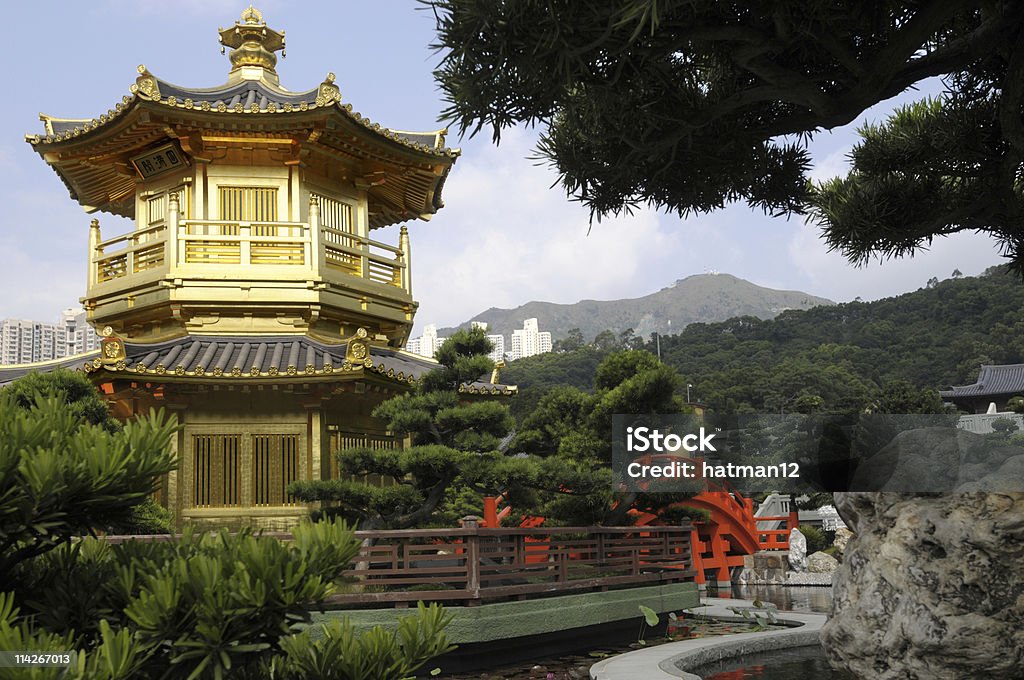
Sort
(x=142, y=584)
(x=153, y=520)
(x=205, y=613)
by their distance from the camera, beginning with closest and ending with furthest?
1. (x=205, y=613)
2. (x=142, y=584)
3. (x=153, y=520)

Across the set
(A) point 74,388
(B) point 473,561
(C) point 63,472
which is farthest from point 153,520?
(C) point 63,472

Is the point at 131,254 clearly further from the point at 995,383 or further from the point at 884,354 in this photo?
the point at 884,354

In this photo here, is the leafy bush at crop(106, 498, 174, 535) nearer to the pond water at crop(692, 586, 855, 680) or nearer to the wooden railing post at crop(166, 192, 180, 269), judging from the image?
the wooden railing post at crop(166, 192, 180, 269)

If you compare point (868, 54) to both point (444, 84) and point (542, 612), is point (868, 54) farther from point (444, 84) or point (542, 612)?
point (542, 612)

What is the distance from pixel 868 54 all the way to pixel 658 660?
5428 millimetres

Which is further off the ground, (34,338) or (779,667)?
(34,338)

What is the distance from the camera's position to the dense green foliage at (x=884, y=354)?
4434cm

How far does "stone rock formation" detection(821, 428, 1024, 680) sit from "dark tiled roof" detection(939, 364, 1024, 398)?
3851 cm

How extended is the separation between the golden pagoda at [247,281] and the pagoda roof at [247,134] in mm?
33

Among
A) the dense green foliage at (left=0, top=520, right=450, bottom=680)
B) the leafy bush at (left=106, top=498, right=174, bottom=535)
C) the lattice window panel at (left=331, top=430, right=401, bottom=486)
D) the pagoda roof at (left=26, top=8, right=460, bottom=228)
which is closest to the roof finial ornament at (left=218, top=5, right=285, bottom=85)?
the pagoda roof at (left=26, top=8, right=460, bottom=228)

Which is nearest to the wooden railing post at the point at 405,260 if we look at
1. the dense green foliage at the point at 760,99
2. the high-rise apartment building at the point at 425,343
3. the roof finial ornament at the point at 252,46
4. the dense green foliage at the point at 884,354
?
the roof finial ornament at the point at 252,46

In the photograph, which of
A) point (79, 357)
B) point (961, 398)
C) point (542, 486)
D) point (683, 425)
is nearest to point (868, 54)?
point (542, 486)

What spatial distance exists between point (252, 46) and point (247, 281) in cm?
486

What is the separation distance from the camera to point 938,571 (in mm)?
6086
